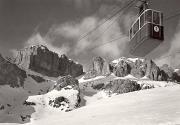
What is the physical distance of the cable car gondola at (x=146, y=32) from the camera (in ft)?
69.9

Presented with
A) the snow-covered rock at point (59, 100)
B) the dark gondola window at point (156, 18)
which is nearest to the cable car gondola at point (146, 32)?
the dark gondola window at point (156, 18)

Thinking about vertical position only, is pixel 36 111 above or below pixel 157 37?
below

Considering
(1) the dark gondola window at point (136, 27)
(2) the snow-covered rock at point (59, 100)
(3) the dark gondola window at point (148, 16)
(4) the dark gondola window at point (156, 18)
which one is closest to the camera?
(3) the dark gondola window at point (148, 16)

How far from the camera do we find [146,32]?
21625 mm

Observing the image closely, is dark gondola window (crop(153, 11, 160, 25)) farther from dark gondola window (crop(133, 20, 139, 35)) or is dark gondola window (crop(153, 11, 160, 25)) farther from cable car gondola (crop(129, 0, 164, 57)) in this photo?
dark gondola window (crop(133, 20, 139, 35))

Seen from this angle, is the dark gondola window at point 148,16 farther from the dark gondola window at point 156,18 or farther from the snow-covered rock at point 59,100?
the snow-covered rock at point 59,100

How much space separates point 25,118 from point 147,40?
5340 inches

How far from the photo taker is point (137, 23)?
24406 millimetres

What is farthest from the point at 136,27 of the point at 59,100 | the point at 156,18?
the point at 59,100

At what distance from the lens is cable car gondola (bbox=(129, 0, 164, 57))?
21.3 m

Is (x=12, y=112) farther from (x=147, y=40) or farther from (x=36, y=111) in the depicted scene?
(x=147, y=40)

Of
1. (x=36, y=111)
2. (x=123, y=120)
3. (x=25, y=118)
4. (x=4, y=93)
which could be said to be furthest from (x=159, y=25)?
(x=4, y=93)

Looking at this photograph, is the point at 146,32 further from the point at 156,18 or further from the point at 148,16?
the point at 156,18

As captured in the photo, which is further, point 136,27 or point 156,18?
point 136,27
